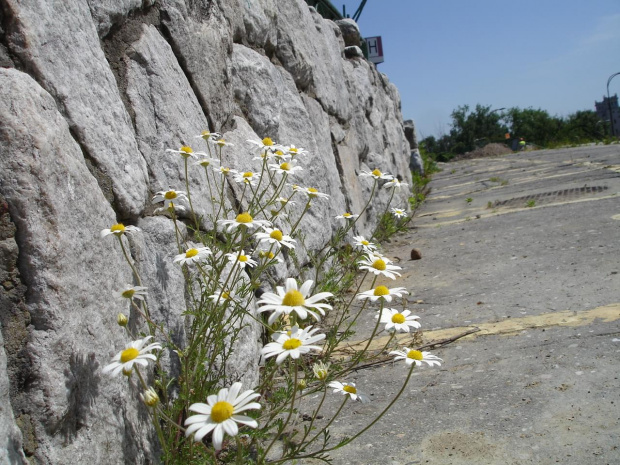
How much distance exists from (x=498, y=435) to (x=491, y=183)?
26.4ft

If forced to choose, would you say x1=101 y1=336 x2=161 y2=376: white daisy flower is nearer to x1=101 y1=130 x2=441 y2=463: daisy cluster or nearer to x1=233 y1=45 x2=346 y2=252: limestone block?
x1=101 y1=130 x2=441 y2=463: daisy cluster

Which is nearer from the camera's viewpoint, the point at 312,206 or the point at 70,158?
the point at 70,158

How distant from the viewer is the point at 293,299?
1.31 meters

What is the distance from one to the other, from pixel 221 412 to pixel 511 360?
155 cm

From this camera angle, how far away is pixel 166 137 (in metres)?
2.13

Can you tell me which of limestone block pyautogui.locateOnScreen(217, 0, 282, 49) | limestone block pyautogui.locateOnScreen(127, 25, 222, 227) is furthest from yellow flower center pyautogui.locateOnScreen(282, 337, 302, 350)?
limestone block pyautogui.locateOnScreen(217, 0, 282, 49)

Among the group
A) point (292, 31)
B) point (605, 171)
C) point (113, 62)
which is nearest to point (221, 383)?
point (113, 62)

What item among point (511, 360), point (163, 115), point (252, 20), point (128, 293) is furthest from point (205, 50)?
point (511, 360)

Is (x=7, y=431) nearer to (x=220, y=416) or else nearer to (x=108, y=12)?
(x=220, y=416)

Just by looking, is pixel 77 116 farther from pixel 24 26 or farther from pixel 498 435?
pixel 498 435

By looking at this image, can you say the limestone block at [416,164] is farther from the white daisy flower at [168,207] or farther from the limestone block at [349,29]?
the white daisy flower at [168,207]

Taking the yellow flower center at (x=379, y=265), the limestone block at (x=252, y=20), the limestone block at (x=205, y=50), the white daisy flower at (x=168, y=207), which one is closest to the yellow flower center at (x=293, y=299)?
the yellow flower center at (x=379, y=265)

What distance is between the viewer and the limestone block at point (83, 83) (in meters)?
1.49

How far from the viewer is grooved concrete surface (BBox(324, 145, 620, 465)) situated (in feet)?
5.48
